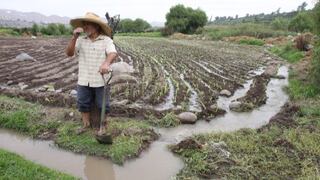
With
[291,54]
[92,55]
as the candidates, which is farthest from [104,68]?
[291,54]

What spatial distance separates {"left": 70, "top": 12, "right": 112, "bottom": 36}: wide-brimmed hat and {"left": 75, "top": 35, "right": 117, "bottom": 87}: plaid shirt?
0.10m

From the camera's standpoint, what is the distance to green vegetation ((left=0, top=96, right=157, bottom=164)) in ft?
17.3

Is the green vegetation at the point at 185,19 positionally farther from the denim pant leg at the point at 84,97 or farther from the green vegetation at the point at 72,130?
the denim pant leg at the point at 84,97

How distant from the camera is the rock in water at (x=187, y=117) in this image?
6.84 meters

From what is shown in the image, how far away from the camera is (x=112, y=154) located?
5109 mm

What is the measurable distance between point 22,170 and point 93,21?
6.63 ft

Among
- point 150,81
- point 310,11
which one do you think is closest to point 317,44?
point 310,11

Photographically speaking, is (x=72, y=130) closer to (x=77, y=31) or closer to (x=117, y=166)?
(x=117, y=166)

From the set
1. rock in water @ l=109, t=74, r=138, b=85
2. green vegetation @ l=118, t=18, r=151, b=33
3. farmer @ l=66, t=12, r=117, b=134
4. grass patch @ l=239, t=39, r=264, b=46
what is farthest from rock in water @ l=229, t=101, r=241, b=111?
green vegetation @ l=118, t=18, r=151, b=33

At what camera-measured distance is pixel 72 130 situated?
5.85 m

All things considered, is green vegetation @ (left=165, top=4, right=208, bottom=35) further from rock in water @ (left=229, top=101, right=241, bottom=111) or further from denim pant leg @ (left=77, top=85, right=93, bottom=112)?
denim pant leg @ (left=77, top=85, right=93, bottom=112)

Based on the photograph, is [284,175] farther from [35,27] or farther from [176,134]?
[35,27]

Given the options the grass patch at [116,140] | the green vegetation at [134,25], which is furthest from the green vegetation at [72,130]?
the green vegetation at [134,25]

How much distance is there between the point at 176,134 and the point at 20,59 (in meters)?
9.29
